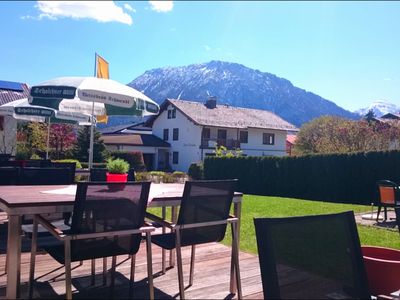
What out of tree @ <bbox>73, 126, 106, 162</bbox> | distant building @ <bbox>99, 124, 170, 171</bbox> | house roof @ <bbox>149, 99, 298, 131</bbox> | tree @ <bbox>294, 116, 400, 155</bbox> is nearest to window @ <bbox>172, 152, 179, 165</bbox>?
distant building @ <bbox>99, 124, 170, 171</bbox>

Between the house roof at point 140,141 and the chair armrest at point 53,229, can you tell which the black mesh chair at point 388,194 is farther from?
the house roof at point 140,141

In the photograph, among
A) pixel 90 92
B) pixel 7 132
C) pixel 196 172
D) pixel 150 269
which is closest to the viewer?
pixel 150 269

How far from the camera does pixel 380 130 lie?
2205 cm

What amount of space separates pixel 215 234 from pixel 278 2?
343 cm

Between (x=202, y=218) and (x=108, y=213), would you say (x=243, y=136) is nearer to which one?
(x=202, y=218)

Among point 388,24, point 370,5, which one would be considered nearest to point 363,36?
point 388,24

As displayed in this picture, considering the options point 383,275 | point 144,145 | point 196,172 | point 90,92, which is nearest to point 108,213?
point 383,275

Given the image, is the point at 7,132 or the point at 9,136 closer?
the point at 7,132

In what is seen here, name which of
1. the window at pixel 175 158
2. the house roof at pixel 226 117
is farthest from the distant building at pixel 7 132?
the window at pixel 175 158

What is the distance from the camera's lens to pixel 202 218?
3182mm

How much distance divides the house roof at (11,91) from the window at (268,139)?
2376 cm

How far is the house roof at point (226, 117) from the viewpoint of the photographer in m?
35.3

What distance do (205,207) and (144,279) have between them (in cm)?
104

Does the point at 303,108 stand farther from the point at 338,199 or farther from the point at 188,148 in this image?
the point at 338,199
